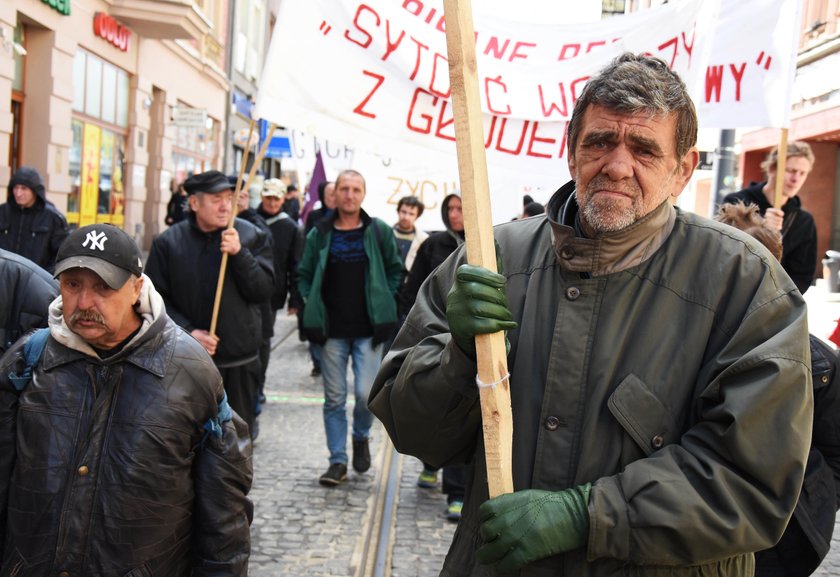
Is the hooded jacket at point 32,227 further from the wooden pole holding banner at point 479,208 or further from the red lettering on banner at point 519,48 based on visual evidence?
the wooden pole holding banner at point 479,208

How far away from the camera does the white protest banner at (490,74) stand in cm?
425

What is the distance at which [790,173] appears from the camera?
5434 millimetres

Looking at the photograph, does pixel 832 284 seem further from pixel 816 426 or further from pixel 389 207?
pixel 816 426

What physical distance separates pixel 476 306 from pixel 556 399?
0.87ft

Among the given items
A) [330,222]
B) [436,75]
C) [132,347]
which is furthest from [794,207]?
[132,347]

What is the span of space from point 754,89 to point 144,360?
4090 millimetres

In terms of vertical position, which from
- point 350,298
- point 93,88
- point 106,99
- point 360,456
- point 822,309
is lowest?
point 360,456

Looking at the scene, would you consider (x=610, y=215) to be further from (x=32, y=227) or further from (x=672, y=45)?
(x=32, y=227)

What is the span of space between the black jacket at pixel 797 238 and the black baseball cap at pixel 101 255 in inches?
158

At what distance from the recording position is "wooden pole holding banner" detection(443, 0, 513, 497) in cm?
183

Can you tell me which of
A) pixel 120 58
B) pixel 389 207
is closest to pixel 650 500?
pixel 389 207

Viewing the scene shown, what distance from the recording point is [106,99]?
1645cm

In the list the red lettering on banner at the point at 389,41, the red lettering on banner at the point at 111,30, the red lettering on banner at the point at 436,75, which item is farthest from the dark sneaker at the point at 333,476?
the red lettering on banner at the point at 111,30

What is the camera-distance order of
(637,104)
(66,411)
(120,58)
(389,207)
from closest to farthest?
(637,104) < (66,411) < (389,207) < (120,58)
